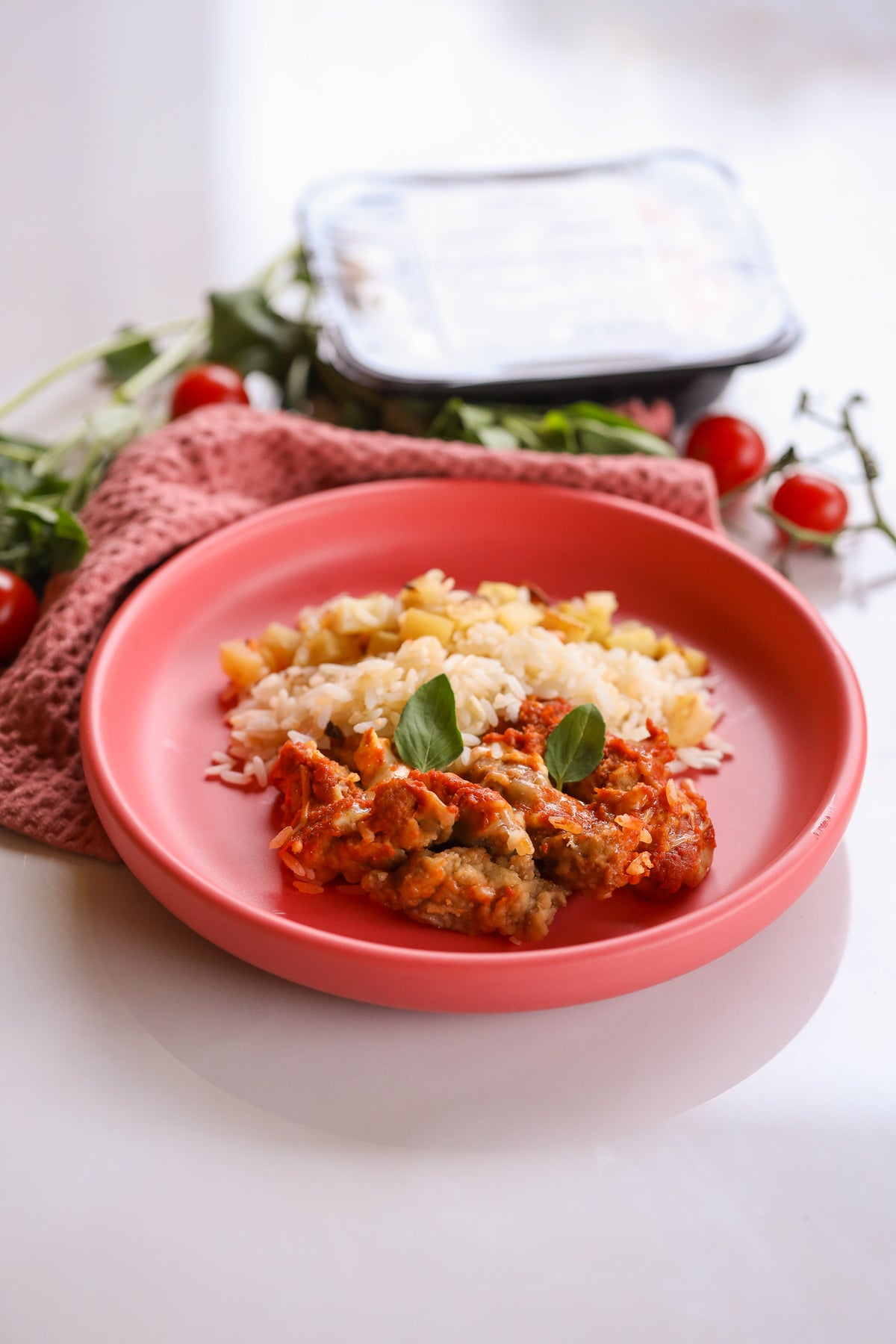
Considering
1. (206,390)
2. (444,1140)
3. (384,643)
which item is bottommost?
(444,1140)

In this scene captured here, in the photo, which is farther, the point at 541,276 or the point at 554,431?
the point at 541,276

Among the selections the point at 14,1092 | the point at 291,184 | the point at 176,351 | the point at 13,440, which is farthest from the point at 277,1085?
the point at 291,184

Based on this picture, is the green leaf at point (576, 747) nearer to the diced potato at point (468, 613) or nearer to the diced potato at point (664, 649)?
the diced potato at point (468, 613)

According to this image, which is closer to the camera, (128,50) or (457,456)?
(457,456)

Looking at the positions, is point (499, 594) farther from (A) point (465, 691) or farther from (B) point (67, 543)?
(B) point (67, 543)

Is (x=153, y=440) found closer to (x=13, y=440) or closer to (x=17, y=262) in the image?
(x=13, y=440)

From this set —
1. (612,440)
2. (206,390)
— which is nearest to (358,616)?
(612,440)

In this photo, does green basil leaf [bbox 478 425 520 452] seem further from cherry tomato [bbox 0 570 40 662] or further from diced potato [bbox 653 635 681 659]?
cherry tomato [bbox 0 570 40 662]

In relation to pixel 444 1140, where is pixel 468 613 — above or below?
above
